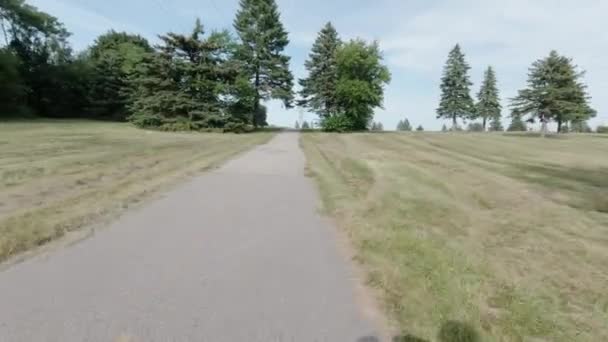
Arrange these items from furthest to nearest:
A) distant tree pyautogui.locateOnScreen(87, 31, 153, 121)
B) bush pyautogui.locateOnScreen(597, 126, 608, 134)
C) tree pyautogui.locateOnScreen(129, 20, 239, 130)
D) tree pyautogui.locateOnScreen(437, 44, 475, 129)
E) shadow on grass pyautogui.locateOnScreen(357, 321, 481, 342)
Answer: bush pyautogui.locateOnScreen(597, 126, 608, 134) < tree pyautogui.locateOnScreen(437, 44, 475, 129) < distant tree pyautogui.locateOnScreen(87, 31, 153, 121) < tree pyautogui.locateOnScreen(129, 20, 239, 130) < shadow on grass pyautogui.locateOnScreen(357, 321, 481, 342)

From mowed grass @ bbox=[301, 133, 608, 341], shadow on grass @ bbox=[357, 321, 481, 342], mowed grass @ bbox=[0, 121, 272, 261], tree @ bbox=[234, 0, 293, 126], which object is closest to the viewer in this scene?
shadow on grass @ bbox=[357, 321, 481, 342]

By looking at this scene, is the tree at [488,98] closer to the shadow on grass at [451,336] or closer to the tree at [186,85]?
the tree at [186,85]

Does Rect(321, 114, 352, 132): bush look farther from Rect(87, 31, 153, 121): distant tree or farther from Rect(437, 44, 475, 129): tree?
Rect(87, 31, 153, 121): distant tree

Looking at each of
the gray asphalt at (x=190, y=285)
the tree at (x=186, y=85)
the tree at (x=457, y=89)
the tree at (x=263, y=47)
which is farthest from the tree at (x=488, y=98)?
the gray asphalt at (x=190, y=285)

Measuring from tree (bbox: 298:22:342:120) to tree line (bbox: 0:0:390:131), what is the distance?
121mm

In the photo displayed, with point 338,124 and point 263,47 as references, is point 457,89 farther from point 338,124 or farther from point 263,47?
point 263,47

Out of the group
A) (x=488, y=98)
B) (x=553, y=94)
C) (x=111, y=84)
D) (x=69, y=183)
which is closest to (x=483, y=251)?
(x=69, y=183)

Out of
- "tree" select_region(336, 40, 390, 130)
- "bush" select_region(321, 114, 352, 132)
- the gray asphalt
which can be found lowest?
the gray asphalt

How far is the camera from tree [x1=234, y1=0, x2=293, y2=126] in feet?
124

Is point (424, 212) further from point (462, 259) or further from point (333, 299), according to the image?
point (333, 299)

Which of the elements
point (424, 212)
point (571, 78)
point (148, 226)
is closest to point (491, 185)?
point (424, 212)

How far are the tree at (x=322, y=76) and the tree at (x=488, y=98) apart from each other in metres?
27.9

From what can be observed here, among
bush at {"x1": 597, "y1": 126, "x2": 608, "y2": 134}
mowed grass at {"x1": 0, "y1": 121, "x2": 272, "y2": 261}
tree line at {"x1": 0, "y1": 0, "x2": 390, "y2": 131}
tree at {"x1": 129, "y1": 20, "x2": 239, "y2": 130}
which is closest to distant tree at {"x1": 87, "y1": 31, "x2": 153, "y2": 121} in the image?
tree line at {"x1": 0, "y1": 0, "x2": 390, "y2": 131}

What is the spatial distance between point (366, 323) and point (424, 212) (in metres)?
3.75
